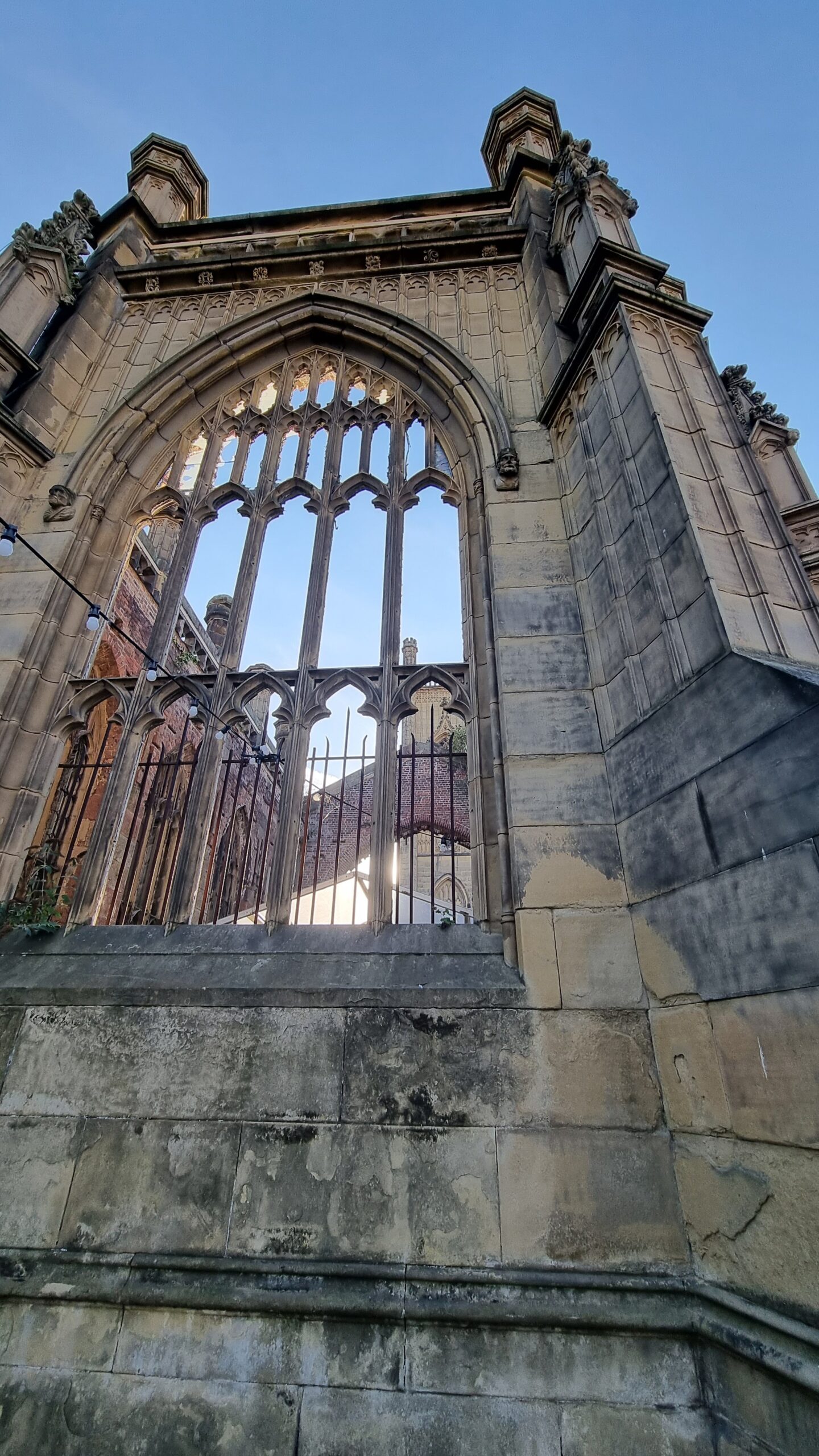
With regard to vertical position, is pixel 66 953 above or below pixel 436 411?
below

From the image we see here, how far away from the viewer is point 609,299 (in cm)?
432

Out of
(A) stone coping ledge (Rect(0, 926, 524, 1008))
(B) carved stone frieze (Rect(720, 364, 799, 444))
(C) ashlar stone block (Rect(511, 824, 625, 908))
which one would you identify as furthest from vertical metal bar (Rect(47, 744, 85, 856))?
(B) carved stone frieze (Rect(720, 364, 799, 444))

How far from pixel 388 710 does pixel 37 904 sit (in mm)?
2561

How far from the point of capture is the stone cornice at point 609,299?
430 centimetres

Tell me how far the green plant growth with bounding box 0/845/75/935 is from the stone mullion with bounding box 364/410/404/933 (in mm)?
1978

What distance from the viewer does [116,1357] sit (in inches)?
101

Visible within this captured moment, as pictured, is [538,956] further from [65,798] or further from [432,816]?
[65,798]

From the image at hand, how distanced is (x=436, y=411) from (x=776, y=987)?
5337 mm

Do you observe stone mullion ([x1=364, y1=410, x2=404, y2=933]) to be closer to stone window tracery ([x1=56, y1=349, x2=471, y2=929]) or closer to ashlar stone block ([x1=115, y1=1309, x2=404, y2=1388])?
stone window tracery ([x1=56, y1=349, x2=471, y2=929])

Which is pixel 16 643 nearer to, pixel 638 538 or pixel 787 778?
pixel 638 538

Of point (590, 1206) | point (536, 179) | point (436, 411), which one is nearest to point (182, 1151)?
point (590, 1206)

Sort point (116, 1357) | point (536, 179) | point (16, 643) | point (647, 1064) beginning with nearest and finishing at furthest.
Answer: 1. point (116, 1357)
2. point (647, 1064)
3. point (16, 643)
4. point (536, 179)

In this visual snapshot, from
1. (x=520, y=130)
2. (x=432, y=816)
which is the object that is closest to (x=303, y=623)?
(x=432, y=816)

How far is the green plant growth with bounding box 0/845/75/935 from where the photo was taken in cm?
379
